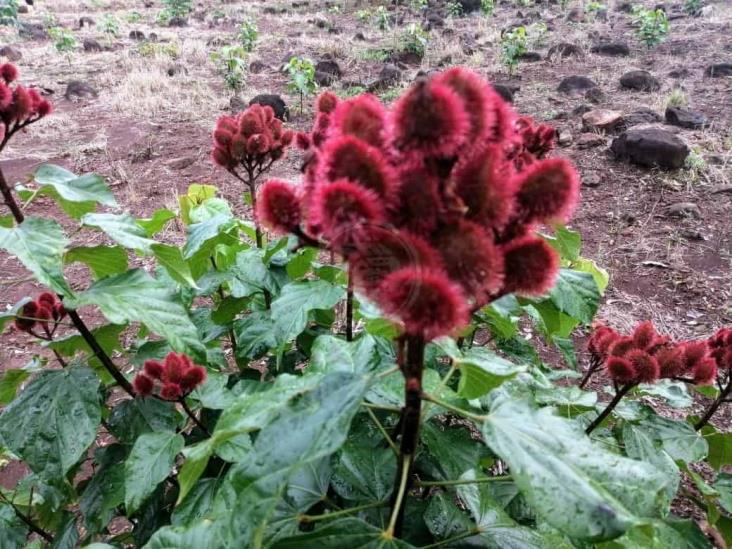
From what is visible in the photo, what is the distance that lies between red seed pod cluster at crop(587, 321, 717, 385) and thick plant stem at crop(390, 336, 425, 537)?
29.6 inches

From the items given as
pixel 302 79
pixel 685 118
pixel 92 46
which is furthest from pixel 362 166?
pixel 92 46

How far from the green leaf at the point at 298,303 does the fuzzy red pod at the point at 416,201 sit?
102 centimetres

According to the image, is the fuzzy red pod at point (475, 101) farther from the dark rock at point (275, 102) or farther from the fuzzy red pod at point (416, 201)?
the dark rock at point (275, 102)

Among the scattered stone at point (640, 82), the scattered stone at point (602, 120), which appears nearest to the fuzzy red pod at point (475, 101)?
the scattered stone at point (602, 120)

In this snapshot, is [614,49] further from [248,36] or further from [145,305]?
[145,305]

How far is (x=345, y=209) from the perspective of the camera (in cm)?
86

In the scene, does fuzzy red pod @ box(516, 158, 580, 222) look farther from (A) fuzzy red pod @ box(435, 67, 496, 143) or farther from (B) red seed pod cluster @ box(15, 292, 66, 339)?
(B) red seed pod cluster @ box(15, 292, 66, 339)

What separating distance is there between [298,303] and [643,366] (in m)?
1.11

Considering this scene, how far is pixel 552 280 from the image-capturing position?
995 millimetres

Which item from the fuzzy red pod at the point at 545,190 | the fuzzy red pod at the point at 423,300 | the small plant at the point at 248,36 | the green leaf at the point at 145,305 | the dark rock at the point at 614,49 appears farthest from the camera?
the small plant at the point at 248,36

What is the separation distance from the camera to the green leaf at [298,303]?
1.88 meters

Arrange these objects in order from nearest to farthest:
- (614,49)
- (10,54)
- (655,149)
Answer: (655,149)
(614,49)
(10,54)

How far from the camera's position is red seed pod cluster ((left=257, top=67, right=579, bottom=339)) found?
0.86 metres

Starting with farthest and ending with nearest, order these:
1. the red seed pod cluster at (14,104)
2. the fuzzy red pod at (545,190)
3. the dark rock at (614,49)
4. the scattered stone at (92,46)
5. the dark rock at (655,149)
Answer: the scattered stone at (92,46), the dark rock at (614,49), the dark rock at (655,149), the red seed pod cluster at (14,104), the fuzzy red pod at (545,190)
